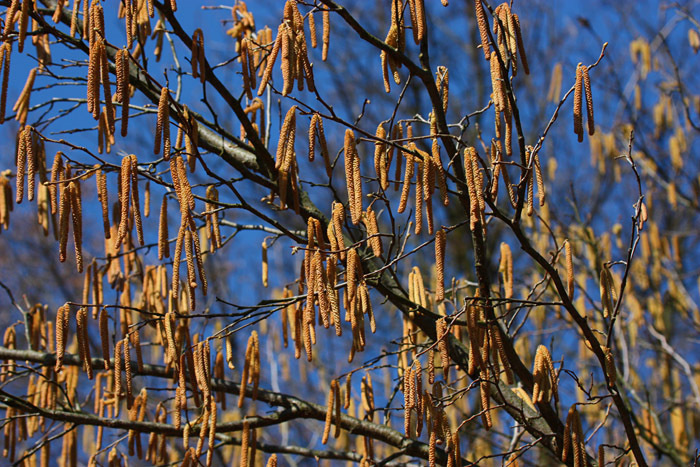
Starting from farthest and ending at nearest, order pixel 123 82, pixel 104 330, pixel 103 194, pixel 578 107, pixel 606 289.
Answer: pixel 104 330 → pixel 606 289 → pixel 103 194 → pixel 123 82 → pixel 578 107

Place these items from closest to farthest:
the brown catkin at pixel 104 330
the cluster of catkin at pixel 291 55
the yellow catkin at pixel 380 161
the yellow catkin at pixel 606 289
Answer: the cluster of catkin at pixel 291 55 → the yellow catkin at pixel 380 161 → the yellow catkin at pixel 606 289 → the brown catkin at pixel 104 330

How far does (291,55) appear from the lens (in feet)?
7.34

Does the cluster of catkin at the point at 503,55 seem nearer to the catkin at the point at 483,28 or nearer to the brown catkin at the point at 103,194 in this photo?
the catkin at the point at 483,28

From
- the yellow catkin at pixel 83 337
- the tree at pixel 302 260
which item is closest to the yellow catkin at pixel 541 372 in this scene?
the tree at pixel 302 260

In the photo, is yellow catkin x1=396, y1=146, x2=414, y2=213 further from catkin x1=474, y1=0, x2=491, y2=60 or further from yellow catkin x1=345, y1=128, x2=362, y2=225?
catkin x1=474, y1=0, x2=491, y2=60

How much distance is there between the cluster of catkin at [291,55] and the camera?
7.29 ft

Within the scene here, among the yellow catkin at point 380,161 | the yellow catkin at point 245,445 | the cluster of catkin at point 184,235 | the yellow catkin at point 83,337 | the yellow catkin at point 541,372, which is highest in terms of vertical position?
Answer: the yellow catkin at point 380,161

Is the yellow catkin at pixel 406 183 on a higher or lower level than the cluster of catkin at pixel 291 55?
lower

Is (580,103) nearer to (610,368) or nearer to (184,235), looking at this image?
(610,368)

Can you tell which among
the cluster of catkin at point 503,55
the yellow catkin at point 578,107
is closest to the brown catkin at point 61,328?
the cluster of catkin at point 503,55

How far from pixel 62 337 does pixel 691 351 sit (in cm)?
791

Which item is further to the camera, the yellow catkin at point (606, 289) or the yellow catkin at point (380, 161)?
the yellow catkin at point (606, 289)

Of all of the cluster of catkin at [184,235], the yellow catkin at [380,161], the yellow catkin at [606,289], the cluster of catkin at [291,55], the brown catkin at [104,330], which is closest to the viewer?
the cluster of catkin at [184,235]

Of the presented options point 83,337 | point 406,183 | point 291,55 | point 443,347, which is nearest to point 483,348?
point 443,347
